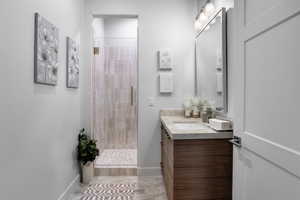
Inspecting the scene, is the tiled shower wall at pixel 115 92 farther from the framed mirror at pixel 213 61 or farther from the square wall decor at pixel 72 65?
the framed mirror at pixel 213 61

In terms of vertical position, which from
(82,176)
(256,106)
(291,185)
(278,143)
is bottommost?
(82,176)

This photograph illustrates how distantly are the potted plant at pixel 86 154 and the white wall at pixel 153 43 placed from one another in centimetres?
36

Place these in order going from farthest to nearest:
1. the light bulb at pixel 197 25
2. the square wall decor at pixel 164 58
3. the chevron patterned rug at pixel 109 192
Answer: the square wall decor at pixel 164 58 → the light bulb at pixel 197 25 → the chevron patterned rug at pixel 109 192

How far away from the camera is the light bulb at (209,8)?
265 centimetres

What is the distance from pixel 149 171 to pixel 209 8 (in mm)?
2407

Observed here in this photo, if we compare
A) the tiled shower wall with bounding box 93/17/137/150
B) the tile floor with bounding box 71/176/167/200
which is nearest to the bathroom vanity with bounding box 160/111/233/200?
the tile floor with bounding box 71/176/167/200

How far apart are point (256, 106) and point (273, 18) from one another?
19.7 inches

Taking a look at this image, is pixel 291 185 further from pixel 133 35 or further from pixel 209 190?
pixel 133 35

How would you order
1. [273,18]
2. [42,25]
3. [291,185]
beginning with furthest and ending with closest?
[42,25] → [273,18] → [291,185]

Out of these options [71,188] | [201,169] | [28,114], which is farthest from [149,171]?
[28,114]

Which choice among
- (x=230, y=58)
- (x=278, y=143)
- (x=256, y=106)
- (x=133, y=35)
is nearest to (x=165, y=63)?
(x=230, y=58)

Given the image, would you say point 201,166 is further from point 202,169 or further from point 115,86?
point 115,86

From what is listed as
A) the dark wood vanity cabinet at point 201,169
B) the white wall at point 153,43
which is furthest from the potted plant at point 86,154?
the dark wood vanity cabinet at point 201,169

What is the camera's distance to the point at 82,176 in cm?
313
